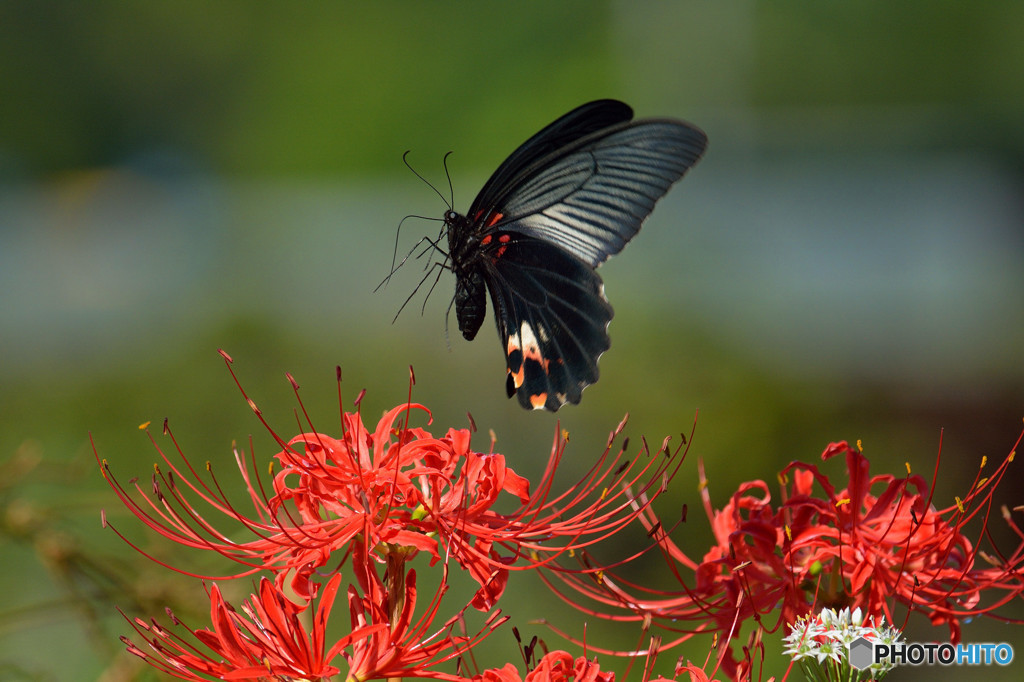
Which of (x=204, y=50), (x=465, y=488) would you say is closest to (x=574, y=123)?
(x=465, y=488)

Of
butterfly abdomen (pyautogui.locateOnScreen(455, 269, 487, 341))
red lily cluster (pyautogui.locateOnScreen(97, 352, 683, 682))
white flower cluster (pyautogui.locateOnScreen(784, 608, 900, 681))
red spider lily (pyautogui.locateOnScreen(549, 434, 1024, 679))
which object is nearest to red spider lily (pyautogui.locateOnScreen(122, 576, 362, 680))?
red lily cluster (pyautogui.locateOnScreen(97, 352, 683, 682))

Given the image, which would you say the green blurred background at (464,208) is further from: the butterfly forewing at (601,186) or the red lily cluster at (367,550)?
the butterfly forewing at (601,186)

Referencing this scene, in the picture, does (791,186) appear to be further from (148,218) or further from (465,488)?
(465,488)

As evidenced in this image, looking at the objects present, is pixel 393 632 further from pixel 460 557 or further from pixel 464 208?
pixel 464 208

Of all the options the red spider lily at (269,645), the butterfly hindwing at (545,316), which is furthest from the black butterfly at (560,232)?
the red spider lily at (269,645)

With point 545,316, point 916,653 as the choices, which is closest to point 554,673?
point 916,653

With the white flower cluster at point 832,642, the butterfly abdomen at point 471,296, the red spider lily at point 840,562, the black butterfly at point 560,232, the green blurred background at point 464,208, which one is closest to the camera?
the white flower cluster at point 832,642
